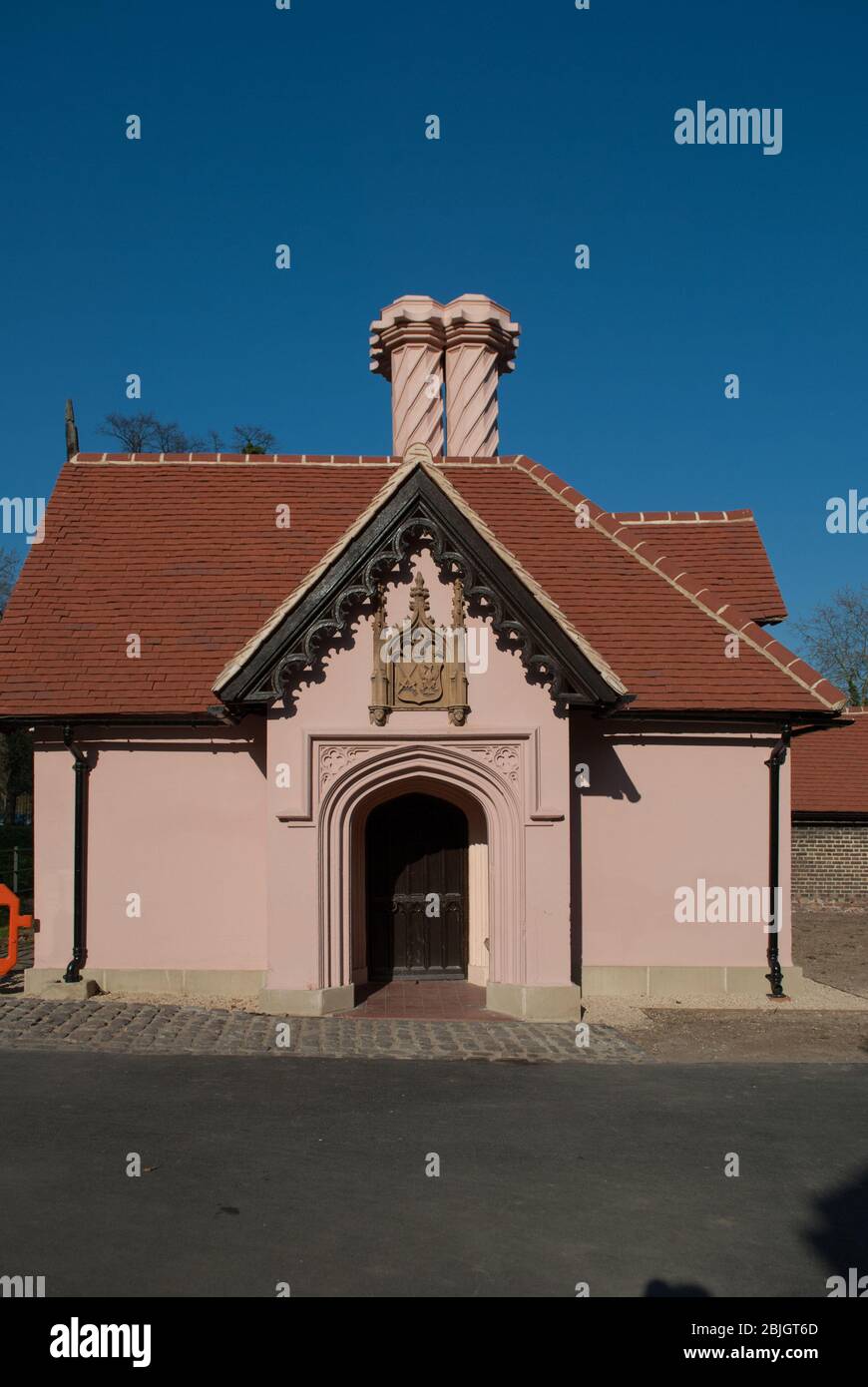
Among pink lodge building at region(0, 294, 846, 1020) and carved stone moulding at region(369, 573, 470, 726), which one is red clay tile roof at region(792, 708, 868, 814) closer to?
pink lodge building at region(0, 294, 846, 1020)

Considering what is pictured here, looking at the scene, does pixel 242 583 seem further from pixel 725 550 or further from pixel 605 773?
pixel 725 550

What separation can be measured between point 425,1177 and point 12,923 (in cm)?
820

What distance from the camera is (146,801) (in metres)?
13.7

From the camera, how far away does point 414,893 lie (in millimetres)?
14281

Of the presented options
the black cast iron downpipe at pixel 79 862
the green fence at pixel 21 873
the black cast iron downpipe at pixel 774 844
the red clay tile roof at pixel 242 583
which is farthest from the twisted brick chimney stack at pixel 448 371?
the green fence at pixel 21 873

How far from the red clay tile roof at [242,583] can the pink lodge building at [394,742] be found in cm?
5

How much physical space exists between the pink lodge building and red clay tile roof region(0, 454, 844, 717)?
46 millimetres

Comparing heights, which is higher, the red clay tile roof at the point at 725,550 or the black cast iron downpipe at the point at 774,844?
the red clay tile roof at the point at 725,550

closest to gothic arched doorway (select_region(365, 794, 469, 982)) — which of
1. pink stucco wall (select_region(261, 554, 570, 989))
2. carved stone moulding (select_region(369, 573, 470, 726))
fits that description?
pink stucco wall (select_region(261, 554, 570, 989))

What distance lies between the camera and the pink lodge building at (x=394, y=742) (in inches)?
484

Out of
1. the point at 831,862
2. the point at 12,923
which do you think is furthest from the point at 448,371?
the point at 831,862

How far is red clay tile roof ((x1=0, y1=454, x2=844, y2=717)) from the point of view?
13.9 metres

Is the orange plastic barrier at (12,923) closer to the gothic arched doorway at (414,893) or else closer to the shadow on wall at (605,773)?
the gothic arched doorway at (414,893)
